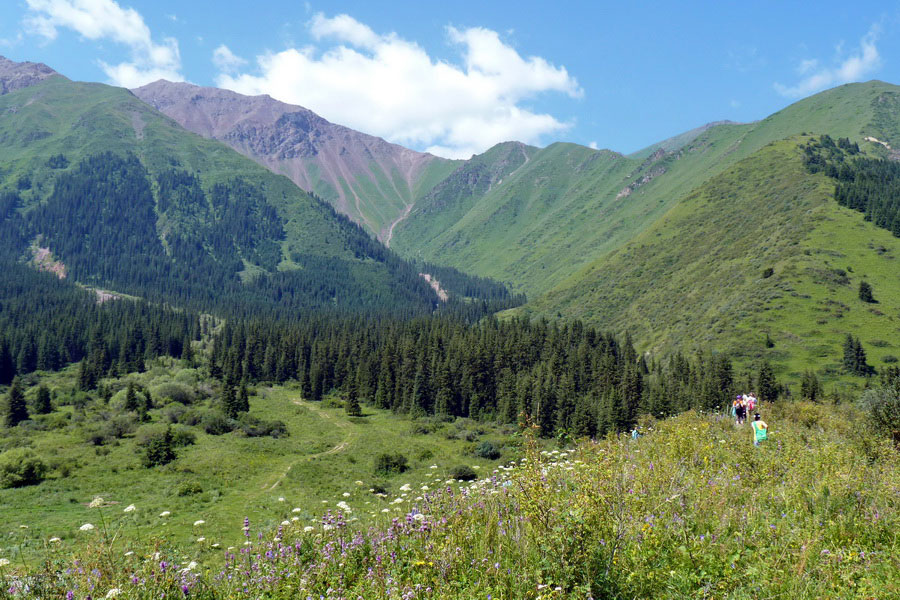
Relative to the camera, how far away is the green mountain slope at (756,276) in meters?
89.5

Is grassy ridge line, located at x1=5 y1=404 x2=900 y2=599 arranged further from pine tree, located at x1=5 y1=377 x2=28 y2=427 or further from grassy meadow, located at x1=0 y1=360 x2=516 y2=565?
pine tree, located at x1=5 y1=377 x2=28 y2=427

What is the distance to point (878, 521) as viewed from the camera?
24.8 ft

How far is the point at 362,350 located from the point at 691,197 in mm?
158166

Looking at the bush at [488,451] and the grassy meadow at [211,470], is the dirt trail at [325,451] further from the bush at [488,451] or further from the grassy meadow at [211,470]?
the bush at [488,451]

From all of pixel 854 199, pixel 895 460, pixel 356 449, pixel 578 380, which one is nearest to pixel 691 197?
pixel 854 199

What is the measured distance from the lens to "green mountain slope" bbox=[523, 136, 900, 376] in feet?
294

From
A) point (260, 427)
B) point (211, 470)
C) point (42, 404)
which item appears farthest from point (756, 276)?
point (42, 404)

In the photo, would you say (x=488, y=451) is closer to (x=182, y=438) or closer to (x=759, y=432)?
(x=182, y=438)

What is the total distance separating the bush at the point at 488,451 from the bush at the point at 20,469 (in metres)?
41.0

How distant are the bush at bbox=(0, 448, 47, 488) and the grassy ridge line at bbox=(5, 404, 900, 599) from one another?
3980 centimetres

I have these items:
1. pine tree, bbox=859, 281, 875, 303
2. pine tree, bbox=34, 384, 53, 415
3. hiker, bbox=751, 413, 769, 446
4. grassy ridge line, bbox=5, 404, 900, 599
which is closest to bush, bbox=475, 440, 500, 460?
hiker, bbox=751, 413, 769, 446

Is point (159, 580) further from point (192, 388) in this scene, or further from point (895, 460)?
point (192, 388)

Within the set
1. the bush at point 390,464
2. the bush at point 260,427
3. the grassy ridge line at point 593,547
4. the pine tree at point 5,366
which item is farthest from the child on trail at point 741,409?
the pine tree at point 5,366

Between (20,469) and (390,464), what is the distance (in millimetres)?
29218
